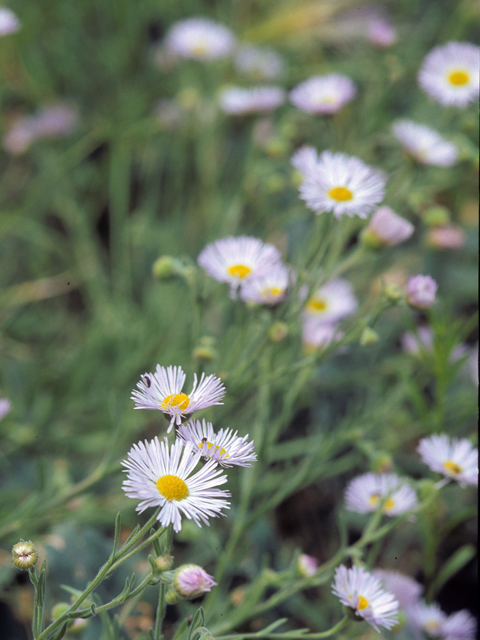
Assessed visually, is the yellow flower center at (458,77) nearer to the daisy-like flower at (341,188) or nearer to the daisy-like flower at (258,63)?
the daisy-like flower at (341,188)

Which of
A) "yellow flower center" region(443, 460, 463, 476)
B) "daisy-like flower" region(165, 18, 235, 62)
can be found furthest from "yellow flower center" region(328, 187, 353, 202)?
"daisy-like flower" region(165, 18, 235, 62)

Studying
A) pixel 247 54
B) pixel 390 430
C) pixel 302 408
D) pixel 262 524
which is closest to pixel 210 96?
pixel 247 54

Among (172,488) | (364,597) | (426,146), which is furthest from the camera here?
(426,146)

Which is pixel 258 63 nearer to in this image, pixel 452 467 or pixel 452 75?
pixel 452 75

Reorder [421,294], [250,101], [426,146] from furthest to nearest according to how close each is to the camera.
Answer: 1. [250,101]
2. [426,146]
3. [421,294]

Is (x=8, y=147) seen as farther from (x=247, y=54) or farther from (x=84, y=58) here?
(x=247, y=54)

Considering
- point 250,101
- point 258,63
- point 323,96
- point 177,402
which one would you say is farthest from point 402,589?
point 258,63

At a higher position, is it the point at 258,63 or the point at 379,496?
A: the point at 258,63
